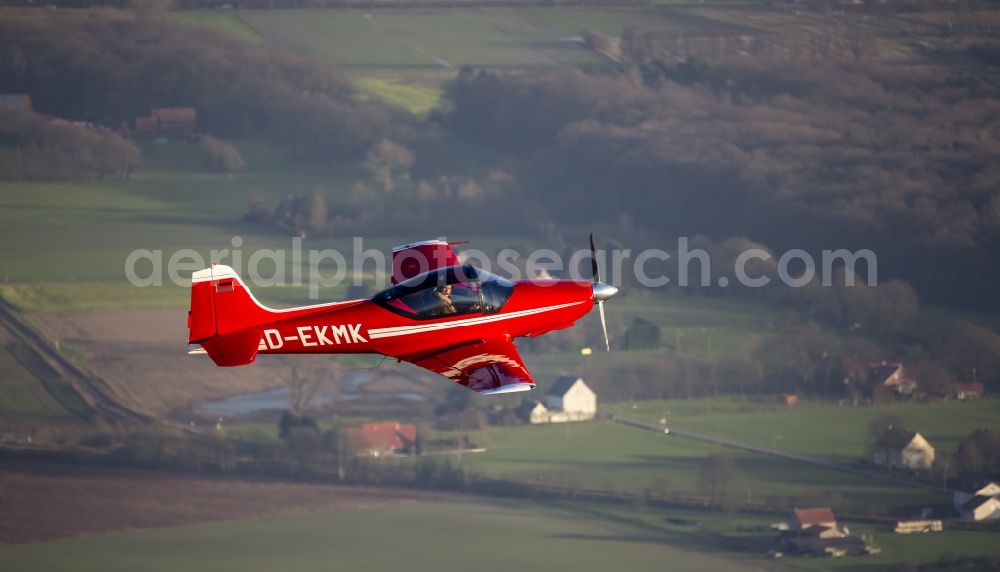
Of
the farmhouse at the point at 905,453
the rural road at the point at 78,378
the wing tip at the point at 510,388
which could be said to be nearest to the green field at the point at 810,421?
the farmhouse at the point at 905,453

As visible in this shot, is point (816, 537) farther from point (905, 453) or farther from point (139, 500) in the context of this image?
point (139, 500)

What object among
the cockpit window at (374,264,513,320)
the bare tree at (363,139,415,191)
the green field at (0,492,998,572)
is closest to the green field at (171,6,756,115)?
the bare tree at (363,139,415,191)

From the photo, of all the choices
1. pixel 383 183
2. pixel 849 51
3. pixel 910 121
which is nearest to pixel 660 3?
pixel 849 51

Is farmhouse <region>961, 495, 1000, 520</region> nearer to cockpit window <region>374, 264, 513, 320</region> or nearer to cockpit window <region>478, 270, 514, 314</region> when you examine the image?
cockpit window <region>478, 270, 514, 314</region>

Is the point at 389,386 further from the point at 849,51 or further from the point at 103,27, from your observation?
the point at 849,51

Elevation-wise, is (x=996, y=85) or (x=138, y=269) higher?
(x=996, y=85)

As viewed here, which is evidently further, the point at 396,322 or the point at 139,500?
the point at 139,500

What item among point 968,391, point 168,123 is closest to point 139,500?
point 968,391

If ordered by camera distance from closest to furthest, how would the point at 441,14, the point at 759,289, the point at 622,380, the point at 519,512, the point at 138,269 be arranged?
1. the point at 519,512
2. the point at 622,380
3. the point at 138,269
4. the point at 759,289
5. the point at 441,14
